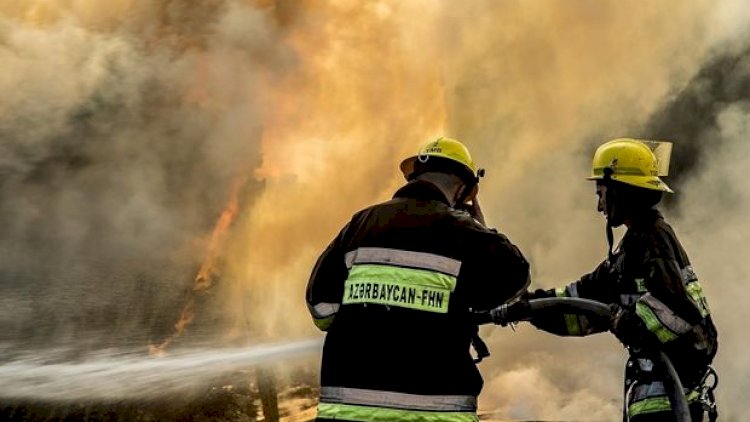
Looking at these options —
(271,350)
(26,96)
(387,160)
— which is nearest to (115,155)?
(26,96)

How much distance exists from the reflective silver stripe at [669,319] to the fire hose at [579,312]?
18cm

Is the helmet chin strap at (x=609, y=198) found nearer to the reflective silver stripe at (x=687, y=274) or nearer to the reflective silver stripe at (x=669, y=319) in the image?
the reflective silver stripe at (x=687, y=274)

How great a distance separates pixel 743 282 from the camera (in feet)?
43.0

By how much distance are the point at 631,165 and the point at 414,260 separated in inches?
80.6

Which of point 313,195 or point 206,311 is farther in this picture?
point 313,195

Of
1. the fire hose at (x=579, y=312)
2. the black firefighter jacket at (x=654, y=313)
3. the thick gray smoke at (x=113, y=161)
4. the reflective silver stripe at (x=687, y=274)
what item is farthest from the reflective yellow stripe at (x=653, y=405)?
the thick gray smoke at (x=113, y=161)

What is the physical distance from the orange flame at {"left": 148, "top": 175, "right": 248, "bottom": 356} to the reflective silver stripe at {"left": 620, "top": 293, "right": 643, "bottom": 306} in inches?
435

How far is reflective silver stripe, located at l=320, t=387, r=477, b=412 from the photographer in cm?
283

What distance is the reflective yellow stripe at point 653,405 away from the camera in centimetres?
389

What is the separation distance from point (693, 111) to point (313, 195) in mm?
8812

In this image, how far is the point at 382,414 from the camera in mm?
2816

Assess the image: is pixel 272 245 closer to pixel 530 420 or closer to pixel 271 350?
pixel 271 350

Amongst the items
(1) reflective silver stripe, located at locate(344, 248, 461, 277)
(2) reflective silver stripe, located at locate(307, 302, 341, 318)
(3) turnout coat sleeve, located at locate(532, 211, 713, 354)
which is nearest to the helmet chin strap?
(3) turnout coat sleeve, located at locate(532, 211, 713, 354)

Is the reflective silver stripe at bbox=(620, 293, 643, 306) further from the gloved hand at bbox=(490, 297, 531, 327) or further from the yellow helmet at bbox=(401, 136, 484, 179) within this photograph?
the yellow helmet at bbox=(401, 136, 484, 179)
